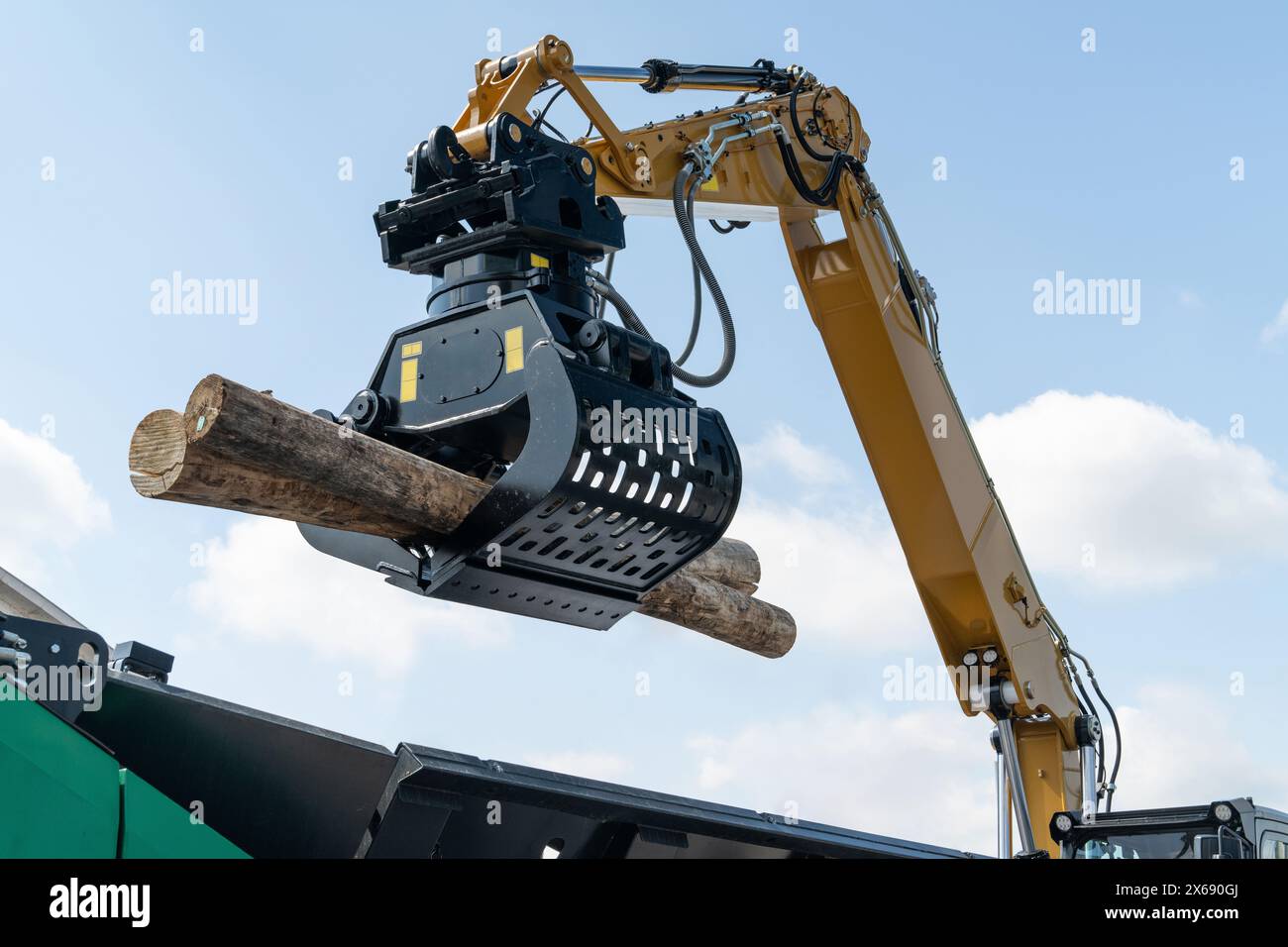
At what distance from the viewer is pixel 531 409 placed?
3.77 meters

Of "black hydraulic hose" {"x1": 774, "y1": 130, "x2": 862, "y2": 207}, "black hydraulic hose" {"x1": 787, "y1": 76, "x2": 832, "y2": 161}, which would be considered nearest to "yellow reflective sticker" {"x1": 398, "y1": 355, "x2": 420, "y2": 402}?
"black hydraulic hose" {"x1": 774, "y1": 130, "x2": 862, "y2": 207}

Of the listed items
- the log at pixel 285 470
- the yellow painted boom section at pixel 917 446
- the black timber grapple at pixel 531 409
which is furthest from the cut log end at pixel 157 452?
the yellow painted boom section at pixel 917 446

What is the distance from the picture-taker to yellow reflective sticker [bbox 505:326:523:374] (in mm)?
3914

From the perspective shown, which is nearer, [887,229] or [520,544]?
[520,544]

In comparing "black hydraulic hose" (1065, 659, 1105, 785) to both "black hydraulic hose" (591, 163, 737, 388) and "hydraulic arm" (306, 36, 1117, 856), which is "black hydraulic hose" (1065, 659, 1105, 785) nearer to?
"hydraulic arm" (306, 36, 1117, 856)

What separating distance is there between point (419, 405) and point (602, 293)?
72 cm

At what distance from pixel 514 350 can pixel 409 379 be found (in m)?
0.40

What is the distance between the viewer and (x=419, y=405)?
411 centimetres

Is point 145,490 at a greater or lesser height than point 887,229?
lesser

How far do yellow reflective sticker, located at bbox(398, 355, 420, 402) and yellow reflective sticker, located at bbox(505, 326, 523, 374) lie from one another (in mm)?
340
